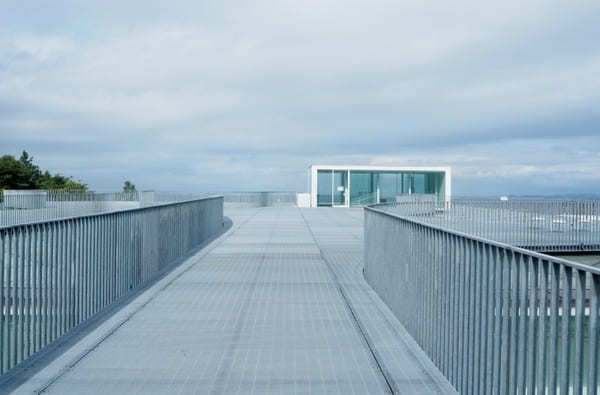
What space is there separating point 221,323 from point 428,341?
2.28m

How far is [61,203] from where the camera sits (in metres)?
31.0

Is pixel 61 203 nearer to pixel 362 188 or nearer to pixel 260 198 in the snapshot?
pixel 260 198

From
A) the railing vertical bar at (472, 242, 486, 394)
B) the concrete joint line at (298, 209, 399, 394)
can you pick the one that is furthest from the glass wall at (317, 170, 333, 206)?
the railing vertical bar at (472, 242, 486, 394)

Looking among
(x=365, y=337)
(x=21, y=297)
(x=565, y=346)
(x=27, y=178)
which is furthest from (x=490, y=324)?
(x=27, y=178)

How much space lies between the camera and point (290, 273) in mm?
9664

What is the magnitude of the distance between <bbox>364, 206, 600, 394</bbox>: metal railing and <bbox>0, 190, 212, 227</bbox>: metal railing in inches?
746

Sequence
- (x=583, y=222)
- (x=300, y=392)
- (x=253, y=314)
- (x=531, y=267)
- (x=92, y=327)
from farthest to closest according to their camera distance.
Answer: (x=583, y=222) < (x=253, y=314) < (x=92, y=327) < (x=300, y=392) < (x=531, y=267)

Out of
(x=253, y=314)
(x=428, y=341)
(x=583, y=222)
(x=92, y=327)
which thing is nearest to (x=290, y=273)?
(x=253, y=314)

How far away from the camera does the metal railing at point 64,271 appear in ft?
14.4

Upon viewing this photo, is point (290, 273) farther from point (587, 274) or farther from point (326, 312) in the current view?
point (587, 274)

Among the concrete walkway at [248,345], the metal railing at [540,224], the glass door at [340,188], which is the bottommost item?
the concrete walkway at [248,345]

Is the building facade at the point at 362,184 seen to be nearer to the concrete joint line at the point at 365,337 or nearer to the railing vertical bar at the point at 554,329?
the concrete joint line at the point at 365,337

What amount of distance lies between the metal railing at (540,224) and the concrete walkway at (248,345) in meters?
10.4

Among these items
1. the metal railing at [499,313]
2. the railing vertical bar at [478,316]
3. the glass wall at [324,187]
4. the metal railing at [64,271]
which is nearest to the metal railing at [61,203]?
the glass wall at [324,187]
